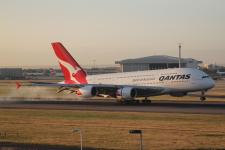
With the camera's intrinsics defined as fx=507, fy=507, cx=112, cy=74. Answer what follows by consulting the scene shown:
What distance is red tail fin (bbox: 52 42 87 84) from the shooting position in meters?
66.1

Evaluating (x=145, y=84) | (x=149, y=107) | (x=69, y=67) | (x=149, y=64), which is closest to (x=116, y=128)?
(x=149, y=107)

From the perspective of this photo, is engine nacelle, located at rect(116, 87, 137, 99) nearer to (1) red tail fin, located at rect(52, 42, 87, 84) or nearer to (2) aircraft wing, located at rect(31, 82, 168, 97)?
(2) aircraft wing, located at rect(31, 82, 168, 97)

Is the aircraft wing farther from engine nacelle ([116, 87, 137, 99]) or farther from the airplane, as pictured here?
engine nacelle ([116, 87, 137, 99])

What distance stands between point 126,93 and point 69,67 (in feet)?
40.7

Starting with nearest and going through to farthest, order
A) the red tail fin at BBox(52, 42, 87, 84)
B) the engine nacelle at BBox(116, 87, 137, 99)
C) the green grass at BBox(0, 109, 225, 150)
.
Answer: the green grass at BBox(0, 109, 225, 150) → the engine nacelle at BBox(116, 87, 137, 99) → the red tail fin at BBox(52, 42, 87, 84)

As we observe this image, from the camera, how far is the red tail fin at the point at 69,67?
66.1 meters

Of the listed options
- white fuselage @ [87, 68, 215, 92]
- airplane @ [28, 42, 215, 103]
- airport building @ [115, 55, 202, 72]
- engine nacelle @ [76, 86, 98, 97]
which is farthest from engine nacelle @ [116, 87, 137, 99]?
airport building @ [115, 55, 202, 72]

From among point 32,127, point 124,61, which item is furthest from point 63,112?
point 124,61

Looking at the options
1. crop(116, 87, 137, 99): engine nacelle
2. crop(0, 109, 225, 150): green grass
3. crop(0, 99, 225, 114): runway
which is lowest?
crop(0, 99, 225, 114): runway

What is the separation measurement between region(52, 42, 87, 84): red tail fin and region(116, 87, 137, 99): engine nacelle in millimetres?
8813

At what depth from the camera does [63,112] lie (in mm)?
45656

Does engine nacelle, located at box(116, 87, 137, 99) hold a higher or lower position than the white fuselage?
lower

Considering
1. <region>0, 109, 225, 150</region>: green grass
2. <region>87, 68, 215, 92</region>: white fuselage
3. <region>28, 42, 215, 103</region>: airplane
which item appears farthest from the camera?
<region>28, 42, 215, 103</region>: airplane

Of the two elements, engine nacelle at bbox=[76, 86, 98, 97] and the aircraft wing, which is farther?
engine nacelle at bbox=[76, 86, 98, 97]
